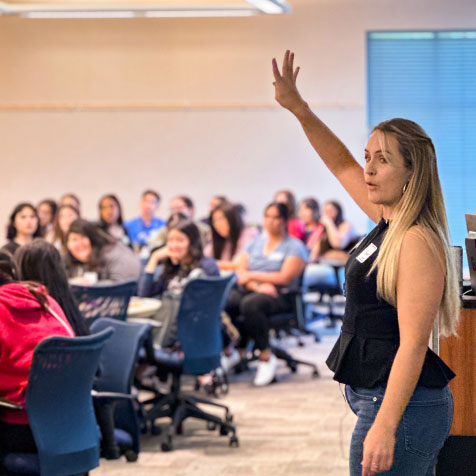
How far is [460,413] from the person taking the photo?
10.8 ft

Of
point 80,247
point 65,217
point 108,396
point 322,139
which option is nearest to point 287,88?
point 322,139

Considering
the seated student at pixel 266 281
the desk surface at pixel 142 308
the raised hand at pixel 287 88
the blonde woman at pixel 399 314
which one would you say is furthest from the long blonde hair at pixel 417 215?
the seated student at pixel 266 281

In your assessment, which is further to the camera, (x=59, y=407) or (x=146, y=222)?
(x=146, y=222)

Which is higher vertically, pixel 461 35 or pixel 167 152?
pixel 461 35

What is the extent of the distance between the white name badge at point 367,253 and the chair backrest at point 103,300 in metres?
3.09

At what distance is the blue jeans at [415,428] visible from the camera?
210 centimetres

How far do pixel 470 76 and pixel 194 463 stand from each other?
832 cm

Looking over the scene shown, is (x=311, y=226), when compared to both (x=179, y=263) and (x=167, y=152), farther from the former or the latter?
(x=179, y=263)

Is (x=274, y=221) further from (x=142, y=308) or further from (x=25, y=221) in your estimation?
(x=25, y=221)

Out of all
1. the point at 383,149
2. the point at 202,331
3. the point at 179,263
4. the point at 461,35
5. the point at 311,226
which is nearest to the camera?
the point at 383,149

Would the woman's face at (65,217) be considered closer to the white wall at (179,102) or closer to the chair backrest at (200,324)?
the chair backrest at (200,324)

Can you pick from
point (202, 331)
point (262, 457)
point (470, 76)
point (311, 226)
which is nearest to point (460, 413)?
point (262, 457)

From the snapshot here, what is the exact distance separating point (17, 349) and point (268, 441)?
2.40 m

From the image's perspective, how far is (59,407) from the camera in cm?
336
